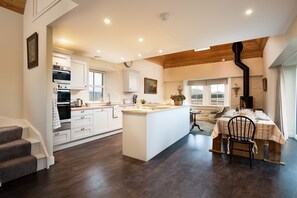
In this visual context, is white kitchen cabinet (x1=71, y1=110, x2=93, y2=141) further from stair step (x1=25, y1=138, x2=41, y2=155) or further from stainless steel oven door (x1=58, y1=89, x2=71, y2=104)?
stair step (x1=25, y1=138, x2=41, y2=155)

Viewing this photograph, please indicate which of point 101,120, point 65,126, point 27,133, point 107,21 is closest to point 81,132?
point 65,126

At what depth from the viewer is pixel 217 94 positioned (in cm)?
749

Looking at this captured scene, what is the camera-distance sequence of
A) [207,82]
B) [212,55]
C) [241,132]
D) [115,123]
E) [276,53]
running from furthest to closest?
[207,82] < [212,55] < [115,123] < [276,53] < [241,132]

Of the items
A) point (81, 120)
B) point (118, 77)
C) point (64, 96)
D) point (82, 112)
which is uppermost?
point (118, 77)

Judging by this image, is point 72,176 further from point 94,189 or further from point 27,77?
point 27,77

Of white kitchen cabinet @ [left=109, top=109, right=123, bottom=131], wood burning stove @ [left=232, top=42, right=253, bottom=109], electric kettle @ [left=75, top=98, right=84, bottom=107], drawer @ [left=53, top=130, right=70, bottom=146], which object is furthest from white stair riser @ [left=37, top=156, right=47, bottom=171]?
wood burning stove @ [left=232, top=42, right=253, bottom=109]

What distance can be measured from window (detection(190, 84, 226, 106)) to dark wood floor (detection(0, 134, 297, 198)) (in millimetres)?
4372

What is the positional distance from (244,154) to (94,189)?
2.91 meters

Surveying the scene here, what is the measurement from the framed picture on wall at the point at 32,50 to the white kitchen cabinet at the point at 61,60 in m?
0.45

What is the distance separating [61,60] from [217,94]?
6.81 metres

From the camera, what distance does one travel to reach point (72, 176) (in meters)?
2.32

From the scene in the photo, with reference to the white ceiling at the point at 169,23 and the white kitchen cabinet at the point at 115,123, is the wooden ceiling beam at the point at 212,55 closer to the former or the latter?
the white ceiling at the point at 169,23

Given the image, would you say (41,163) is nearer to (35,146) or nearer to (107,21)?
(35,146)

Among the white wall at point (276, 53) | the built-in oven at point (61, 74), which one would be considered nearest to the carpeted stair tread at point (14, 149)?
the built-in oven at point (61, 74)
